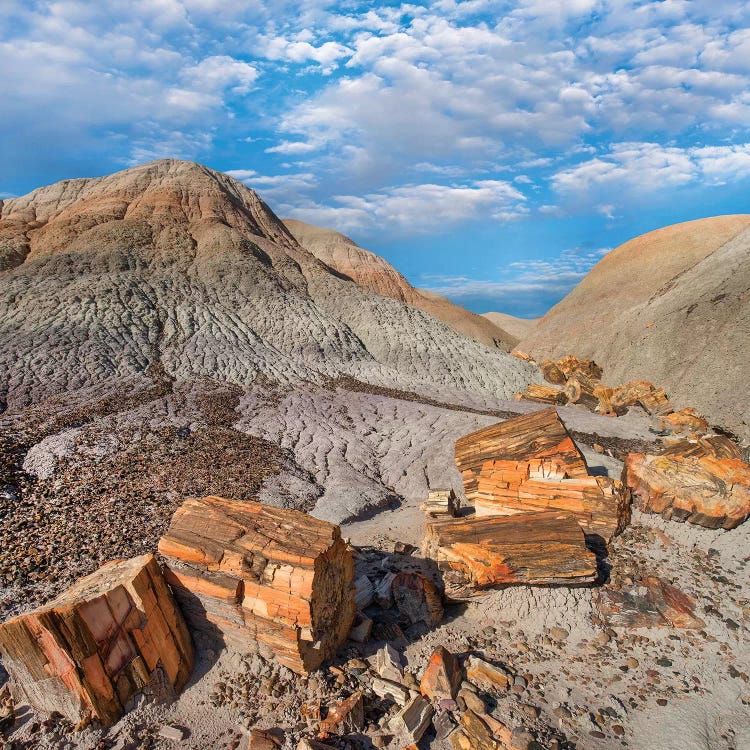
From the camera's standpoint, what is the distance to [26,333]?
16.8 meters

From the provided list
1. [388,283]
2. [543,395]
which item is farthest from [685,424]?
[388,283]

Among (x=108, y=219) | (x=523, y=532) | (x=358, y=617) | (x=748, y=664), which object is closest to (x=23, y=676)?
(x=358, y=617)

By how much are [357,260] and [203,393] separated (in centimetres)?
2988

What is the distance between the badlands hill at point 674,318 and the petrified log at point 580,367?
599 millimetres

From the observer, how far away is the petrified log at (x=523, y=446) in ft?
21.7

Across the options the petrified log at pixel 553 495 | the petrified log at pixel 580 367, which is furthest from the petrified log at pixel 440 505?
the petrified log at pixel 580 367

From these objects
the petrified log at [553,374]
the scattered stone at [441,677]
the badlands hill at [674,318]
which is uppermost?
the badlands hill at [674,318]

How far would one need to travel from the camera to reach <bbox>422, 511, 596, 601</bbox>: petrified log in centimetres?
506

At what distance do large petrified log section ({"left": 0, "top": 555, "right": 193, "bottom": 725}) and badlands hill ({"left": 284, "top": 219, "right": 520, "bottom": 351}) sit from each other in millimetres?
34528

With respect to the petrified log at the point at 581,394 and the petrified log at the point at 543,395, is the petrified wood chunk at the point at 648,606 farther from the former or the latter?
the petrified log at the point at 543,395

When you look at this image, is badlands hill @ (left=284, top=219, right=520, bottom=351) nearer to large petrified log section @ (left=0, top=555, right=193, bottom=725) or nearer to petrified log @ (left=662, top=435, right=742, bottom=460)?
petrified log @ (left=662, top=435, right=742, bottom=460)

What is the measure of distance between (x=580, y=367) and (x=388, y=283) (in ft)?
64.9

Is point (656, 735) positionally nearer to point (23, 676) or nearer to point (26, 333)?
point (23, 676)

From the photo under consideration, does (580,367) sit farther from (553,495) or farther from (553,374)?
(553,495)
